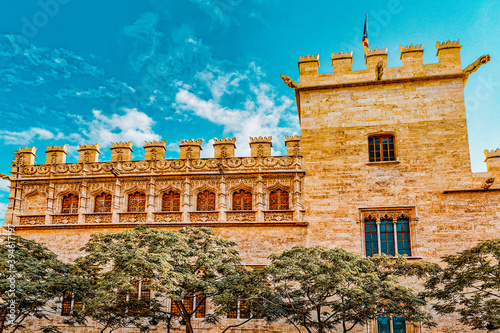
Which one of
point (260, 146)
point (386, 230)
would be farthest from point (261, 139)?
point (386, 230)

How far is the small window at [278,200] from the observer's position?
22.3 m

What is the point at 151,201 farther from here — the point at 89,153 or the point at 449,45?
the point at 449,45

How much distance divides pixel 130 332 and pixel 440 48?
1966 cm

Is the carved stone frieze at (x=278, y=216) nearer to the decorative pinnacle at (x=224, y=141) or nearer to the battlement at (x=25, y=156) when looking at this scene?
the decorative pinnacle at (x=224, y=141)

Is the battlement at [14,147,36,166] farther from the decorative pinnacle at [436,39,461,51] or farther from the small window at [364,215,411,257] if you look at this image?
the decorative pinnacle at [436,39,461,51]

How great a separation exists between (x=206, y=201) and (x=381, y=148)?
343 inches

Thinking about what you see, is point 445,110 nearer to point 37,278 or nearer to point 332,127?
point 332,127

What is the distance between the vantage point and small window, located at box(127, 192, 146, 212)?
75.8 feet

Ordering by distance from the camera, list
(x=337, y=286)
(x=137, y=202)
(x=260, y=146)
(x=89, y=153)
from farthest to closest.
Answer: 1. (x=89, y=153)
2. (x=137, y=202)
3. (x=260, y=146)
4. (x=337, y=286)

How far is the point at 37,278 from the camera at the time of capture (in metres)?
16.8

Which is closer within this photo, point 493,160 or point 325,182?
point 493,160

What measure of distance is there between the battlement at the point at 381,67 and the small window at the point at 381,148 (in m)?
2.87

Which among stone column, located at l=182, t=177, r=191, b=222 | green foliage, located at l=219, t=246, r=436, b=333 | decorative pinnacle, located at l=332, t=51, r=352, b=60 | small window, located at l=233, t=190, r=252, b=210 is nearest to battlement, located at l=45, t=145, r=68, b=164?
stone column, located at l=182, t=177, r=191, b=222

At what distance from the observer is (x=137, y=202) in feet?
76.0
